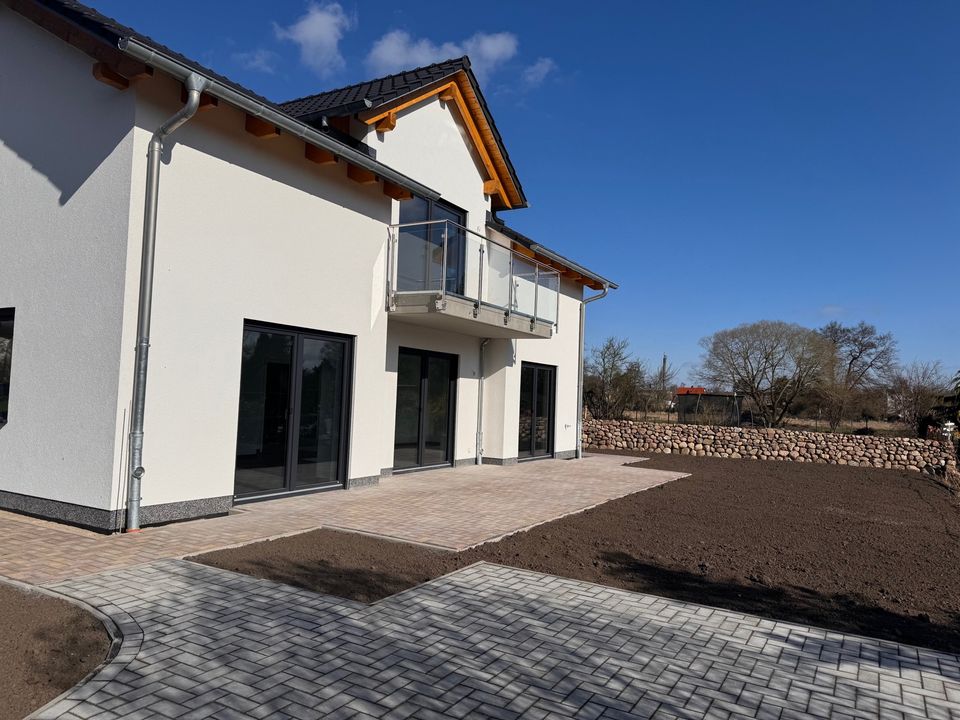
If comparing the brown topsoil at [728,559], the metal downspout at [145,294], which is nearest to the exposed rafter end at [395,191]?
the metal downspout at [145,294]

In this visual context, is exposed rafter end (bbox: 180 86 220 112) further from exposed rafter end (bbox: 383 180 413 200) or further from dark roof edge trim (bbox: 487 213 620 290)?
dark roof edge trim (bbox: 487 213 620 290)

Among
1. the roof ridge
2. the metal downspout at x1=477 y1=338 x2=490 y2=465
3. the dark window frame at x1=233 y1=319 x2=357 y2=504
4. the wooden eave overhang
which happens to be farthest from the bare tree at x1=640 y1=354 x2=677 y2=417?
the dark window frame at x1=233 y1=319 x2=357 y2=504

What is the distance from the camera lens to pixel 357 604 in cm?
450

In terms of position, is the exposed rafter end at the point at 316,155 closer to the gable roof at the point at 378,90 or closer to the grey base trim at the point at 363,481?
the gable roof at the point at 378,90

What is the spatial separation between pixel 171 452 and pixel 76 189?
300cm

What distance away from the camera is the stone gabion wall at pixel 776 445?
17.5 metres

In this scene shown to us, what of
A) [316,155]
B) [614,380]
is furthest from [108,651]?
[614,380]

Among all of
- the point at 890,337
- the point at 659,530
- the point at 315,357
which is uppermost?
the point at 890,337

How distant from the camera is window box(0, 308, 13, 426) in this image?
756cm

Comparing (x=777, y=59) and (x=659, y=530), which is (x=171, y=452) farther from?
(x=777, y=59)

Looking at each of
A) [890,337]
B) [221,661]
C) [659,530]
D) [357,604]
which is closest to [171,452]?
[357,604]

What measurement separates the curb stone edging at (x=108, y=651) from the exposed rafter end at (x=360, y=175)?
648 cm

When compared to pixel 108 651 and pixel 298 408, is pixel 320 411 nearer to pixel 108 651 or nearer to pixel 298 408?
pixel 298 408

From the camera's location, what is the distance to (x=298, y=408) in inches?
344
